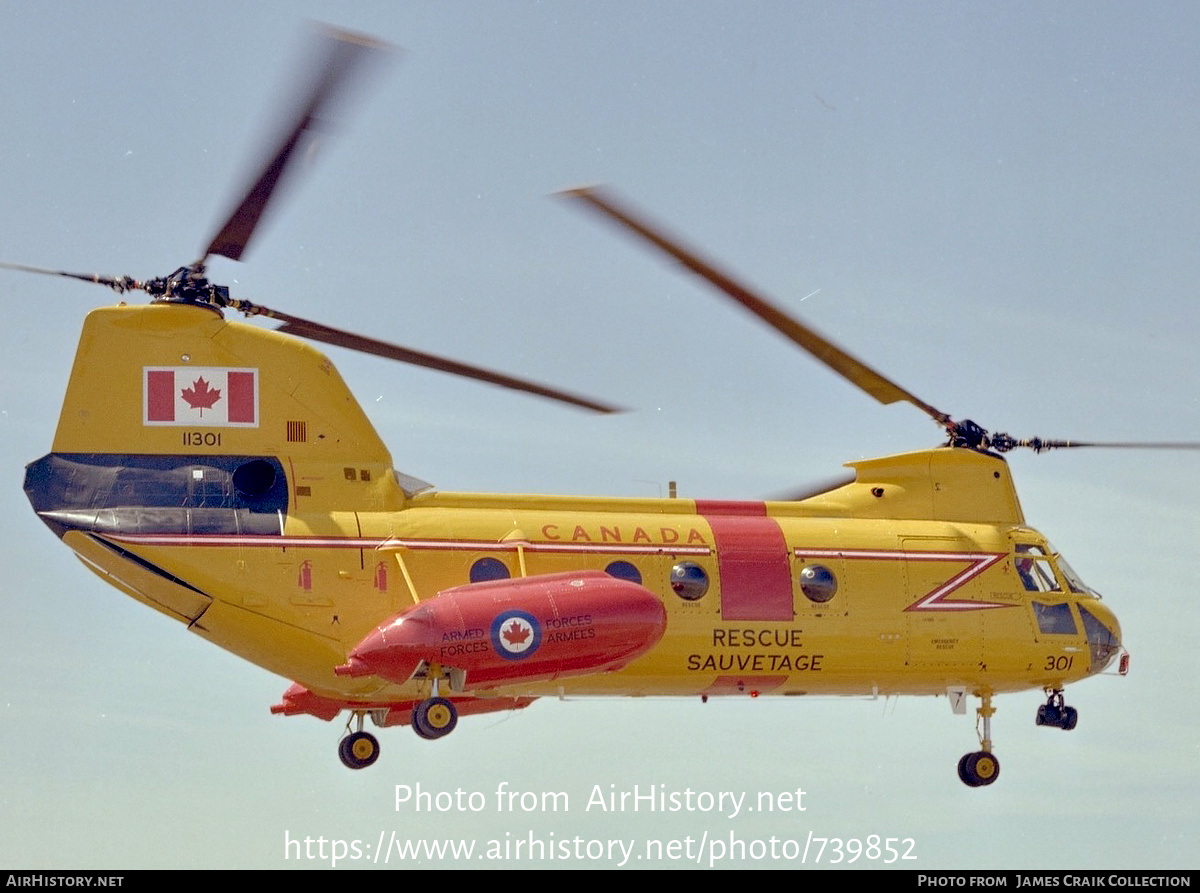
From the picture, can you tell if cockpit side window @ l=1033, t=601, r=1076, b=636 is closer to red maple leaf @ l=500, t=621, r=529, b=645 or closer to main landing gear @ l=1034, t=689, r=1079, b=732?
main landing gear @ l=1034, t=689, r=1079, b=732

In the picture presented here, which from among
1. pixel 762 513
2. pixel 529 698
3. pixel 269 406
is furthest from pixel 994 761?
pixel 269 406

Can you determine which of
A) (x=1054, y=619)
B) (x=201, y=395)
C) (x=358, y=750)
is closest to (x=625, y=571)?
(x=358, y=750)

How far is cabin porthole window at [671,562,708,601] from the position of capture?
29625 millimetres

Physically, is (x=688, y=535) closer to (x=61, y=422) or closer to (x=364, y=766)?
(x=364, y=766)

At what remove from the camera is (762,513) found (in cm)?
3119

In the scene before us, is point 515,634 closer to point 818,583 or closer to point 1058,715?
point 818,583

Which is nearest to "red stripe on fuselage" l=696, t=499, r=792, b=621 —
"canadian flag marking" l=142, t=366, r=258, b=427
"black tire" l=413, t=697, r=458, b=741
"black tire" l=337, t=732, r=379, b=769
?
"black tire" l=413, t=697, r=458, b=741

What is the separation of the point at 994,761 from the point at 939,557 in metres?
3.28

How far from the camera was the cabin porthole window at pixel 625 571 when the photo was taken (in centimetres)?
2938

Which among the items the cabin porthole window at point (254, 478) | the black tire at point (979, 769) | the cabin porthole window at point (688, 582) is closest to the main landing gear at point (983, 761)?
the black tire at point (979, 769)

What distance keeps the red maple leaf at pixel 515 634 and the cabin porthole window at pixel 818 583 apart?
4.93 meters

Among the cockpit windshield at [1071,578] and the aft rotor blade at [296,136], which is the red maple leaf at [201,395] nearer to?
the aft rotor blade at [296,136]

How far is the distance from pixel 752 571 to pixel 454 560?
4.34m

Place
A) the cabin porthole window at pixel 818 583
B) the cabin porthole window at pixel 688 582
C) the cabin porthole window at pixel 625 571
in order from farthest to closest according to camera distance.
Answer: the cabin porthole window at pixel 818 583
the cabin porthole window at pixel 688 582
the cabin porthole window at pixel 625 571
